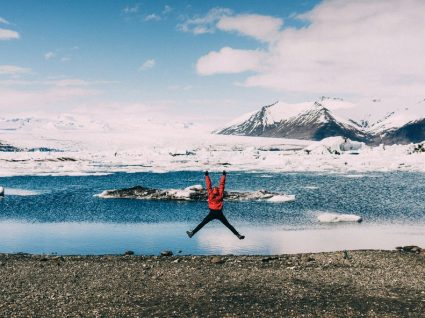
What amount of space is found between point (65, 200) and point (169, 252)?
63.8 feet

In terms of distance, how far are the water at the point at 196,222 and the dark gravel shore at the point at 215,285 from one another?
2.96 metres

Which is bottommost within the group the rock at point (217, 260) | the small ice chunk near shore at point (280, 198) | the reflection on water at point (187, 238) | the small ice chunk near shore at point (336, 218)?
the reflection on water at point (187, 238)

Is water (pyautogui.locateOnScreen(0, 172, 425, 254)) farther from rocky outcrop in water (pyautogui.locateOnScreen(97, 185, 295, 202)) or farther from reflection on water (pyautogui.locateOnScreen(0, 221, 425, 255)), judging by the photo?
rocky outcrop in water (pyautogui.locateOnScreen(97, 185, 295, 202))

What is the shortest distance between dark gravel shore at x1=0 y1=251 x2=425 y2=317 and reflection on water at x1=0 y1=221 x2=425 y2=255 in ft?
8.34

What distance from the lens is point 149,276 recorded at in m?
13.6

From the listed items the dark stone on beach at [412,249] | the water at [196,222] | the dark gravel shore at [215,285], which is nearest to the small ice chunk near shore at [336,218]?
the water at [196,222]

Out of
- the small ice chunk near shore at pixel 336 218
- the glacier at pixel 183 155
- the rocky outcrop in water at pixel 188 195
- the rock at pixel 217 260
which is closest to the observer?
the rock at pixel 217 260

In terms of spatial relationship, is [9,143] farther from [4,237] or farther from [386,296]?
[386,296]

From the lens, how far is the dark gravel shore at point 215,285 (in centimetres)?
1045

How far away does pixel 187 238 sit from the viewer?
21.3 metres

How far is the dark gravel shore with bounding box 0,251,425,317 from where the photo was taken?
1045 centimetres

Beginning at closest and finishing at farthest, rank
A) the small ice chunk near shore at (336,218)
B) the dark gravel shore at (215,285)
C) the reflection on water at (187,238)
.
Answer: the dark gravel shore at (215,285) < the reflection on water at (187,238) < the small ice chunk near shore at (336,218)

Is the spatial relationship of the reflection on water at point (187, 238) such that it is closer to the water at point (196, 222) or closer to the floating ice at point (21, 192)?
the water at point (196, 222)

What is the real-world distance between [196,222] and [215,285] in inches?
510
